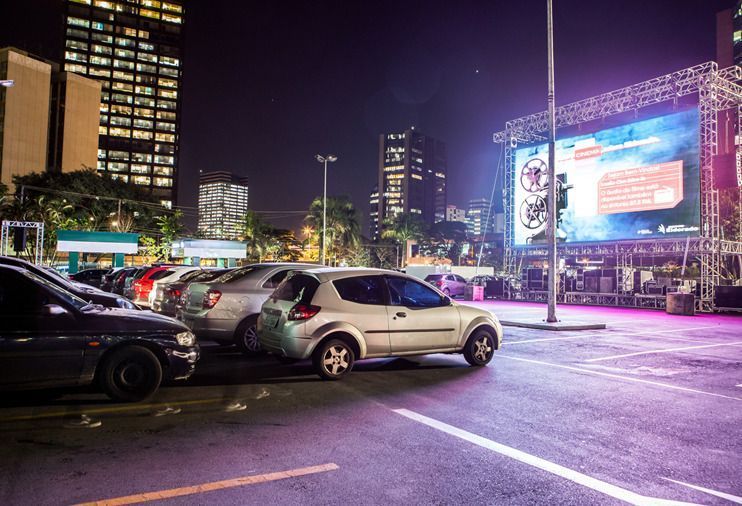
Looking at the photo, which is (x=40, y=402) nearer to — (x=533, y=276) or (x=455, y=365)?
(x=455, y=365)

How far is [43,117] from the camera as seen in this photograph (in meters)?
94.9

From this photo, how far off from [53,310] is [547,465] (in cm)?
530

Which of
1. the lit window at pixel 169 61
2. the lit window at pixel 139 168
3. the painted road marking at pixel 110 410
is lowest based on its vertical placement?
the painted road marking at pixel 110 410

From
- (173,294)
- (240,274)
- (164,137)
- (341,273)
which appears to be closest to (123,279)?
(173,294)

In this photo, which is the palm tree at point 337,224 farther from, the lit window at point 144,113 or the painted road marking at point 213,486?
the lit window at point 144,113

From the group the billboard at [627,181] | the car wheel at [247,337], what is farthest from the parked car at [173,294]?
the billboard at [627,181]

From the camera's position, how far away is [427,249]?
88375mm

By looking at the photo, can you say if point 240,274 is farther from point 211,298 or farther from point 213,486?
point 213,486

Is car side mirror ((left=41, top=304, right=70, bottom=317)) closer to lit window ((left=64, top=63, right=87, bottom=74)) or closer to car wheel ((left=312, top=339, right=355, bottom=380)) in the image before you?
car wheel ((left=312, top=339, right=355, bottom=380))

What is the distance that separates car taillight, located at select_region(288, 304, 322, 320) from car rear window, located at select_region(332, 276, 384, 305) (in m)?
0.50

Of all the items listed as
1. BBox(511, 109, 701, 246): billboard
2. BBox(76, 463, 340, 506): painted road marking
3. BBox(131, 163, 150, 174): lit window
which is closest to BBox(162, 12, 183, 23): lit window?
BBox(131, 163, 150, 174): lit window

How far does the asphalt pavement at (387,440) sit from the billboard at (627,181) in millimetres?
15558

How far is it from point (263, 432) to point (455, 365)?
15.1 ft

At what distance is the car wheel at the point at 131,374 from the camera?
5793mm
